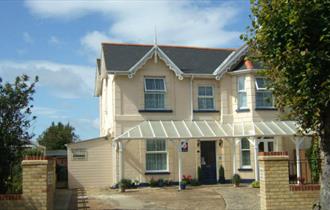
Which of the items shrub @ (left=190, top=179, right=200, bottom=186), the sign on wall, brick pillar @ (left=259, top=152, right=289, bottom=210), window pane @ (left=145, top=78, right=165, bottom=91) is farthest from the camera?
window pane @ (left=145, top=78, right=165, bottom=91)

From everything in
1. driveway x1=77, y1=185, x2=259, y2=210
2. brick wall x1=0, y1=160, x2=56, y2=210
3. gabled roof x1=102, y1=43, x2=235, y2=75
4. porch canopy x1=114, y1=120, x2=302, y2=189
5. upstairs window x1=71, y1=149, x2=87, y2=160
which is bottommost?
driveway x1=77, y1=185, x2=259, y2=210

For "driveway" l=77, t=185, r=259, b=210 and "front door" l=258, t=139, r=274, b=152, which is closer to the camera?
"driveway" l=77, t=185, r=259, b=210

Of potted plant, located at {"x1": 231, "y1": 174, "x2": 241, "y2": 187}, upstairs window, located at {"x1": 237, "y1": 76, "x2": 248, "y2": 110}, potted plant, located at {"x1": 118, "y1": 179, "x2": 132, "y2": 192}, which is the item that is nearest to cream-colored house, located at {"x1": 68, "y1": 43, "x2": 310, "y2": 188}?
upstairs window, located at {"x1": 237, "y1": 76, "x2": 248, "y2": 110}

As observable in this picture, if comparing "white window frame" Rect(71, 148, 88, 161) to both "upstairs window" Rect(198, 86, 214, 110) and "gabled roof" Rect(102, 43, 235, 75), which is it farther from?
"upstairs window" Rect(198, 86, 214, 110)

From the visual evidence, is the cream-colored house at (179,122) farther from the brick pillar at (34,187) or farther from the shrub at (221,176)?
the brick pillar at (34,187)

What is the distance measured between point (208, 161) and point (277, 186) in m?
13.2

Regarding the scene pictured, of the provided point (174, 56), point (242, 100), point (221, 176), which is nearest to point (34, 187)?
point (221, 176)

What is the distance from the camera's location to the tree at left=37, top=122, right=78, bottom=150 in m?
50.8

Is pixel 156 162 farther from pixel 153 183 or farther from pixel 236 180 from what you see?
pixel 236 180

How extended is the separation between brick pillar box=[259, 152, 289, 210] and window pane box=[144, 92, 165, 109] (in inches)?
508

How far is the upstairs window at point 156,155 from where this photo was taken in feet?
84.4

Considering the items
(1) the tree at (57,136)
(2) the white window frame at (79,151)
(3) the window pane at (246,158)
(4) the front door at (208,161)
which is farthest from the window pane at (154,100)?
(1) the tree at (57,136)

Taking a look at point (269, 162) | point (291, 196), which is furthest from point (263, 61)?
point (291, 196)

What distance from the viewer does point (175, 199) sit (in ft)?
62.6
